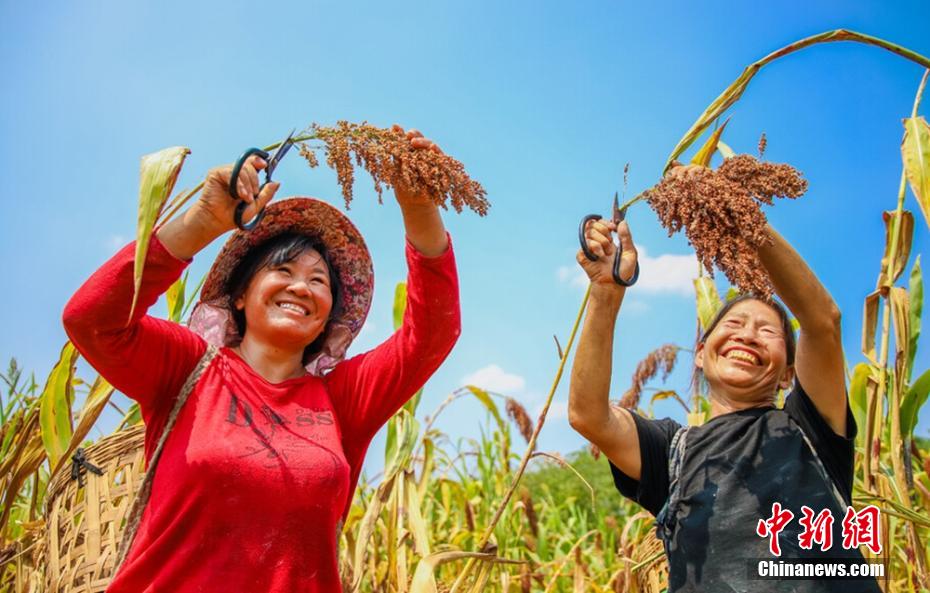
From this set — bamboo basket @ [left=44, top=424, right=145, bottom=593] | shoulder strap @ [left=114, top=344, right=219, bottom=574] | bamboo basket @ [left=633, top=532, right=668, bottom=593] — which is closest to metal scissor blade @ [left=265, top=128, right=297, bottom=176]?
shoulder strap @ [left=114, top=344, right=219, bottom=574]

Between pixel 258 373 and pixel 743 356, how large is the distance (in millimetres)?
1083

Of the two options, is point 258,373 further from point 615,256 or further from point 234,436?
point 615,256

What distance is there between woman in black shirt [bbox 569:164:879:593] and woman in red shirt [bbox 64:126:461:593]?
15.3 inches

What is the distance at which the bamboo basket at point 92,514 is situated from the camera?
2.12 meters

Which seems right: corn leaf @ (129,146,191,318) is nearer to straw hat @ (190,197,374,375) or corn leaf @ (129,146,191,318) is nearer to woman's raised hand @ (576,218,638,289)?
straw hat @ (190,197,374,375)

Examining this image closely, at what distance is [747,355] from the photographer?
5.98 ft

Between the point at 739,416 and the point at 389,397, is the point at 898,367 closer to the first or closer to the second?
the point at 739,416

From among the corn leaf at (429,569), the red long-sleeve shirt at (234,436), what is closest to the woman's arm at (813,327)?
the red long-sleeve shirt at (234,436)

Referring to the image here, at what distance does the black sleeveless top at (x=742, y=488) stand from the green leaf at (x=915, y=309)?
63 cm

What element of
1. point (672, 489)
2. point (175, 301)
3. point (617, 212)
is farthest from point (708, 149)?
point (175, 301)

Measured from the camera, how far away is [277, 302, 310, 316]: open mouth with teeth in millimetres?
1890

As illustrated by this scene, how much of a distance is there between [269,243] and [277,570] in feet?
2.69

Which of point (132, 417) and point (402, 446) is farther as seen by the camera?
point (132, 417)

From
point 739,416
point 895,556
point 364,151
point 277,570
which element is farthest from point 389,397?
point 895,556
